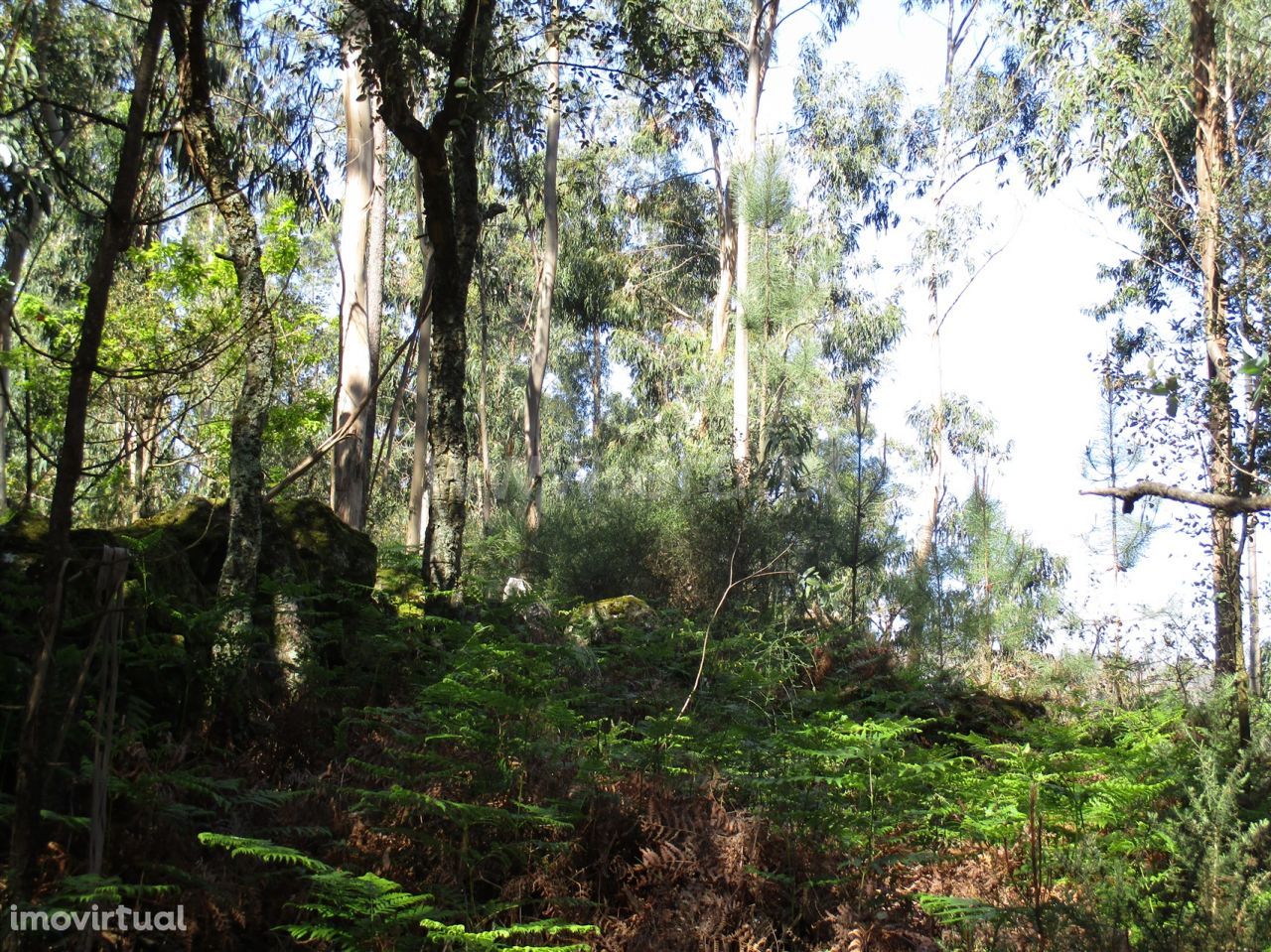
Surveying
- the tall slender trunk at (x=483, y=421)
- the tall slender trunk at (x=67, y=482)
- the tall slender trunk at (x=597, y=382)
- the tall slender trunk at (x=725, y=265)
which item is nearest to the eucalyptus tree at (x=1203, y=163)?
the tall slender trunk at (x=67, y=482)

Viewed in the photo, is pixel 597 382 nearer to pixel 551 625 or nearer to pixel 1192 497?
pixel 551 625

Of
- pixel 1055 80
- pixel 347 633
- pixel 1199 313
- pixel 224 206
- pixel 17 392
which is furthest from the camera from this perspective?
pixel 17 392

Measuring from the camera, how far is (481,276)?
2038cm

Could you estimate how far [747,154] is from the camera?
57.5 feet

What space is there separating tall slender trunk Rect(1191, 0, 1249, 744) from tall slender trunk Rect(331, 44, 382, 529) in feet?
25.4

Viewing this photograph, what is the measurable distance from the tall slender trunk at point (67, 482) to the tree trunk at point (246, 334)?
80.4 inches

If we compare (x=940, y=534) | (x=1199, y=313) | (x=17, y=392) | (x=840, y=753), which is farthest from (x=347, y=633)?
(x=940, y=534)

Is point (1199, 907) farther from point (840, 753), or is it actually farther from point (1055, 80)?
point (1055, 80)

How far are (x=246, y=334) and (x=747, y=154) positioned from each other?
1429 centimetres

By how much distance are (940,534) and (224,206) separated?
51.9 ft

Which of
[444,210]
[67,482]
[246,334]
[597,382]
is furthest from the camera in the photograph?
[597,382]

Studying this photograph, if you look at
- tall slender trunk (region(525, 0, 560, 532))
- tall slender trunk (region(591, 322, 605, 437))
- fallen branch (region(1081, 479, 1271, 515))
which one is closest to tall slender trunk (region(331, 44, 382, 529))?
tall slender trunk (region(525, 0, 560, 532))

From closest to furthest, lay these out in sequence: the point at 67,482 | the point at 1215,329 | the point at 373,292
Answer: the point at 67,482 < the point at 1215,329 < the point at 373,292

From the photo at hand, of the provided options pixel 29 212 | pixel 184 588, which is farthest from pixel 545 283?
pixel 184 588
